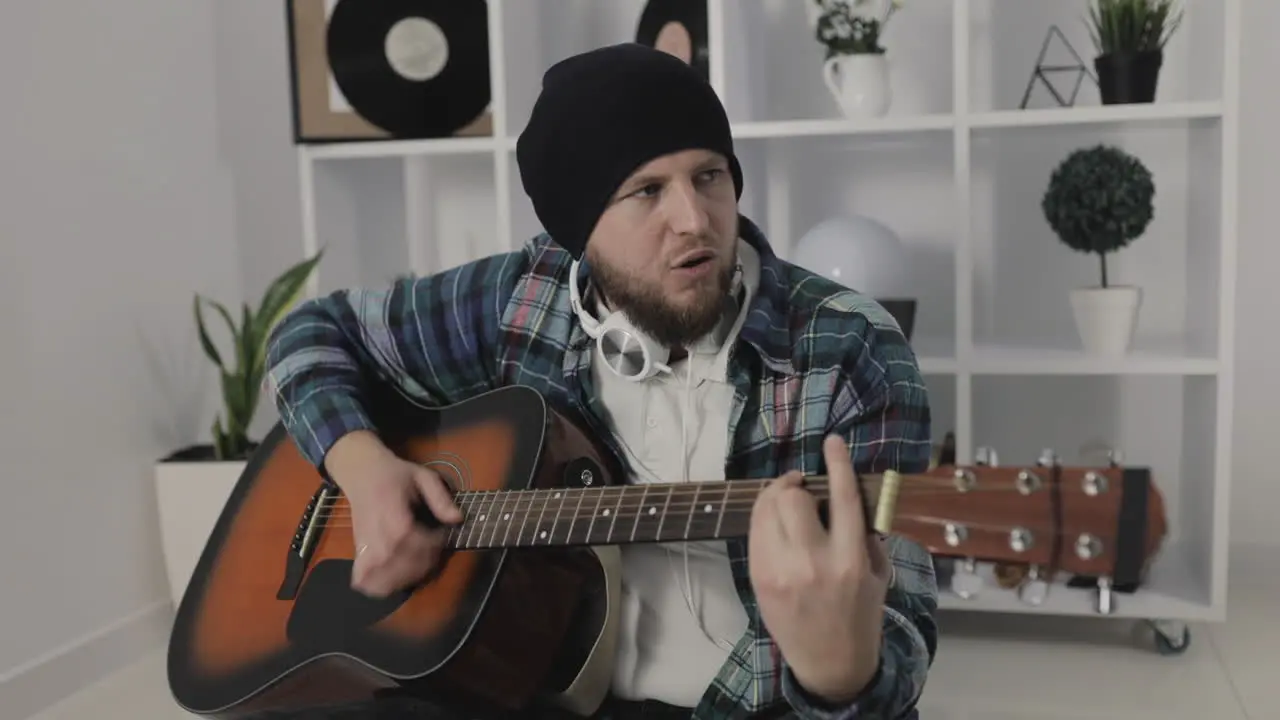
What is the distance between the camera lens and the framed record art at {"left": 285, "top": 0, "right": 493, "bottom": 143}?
2.17 meters

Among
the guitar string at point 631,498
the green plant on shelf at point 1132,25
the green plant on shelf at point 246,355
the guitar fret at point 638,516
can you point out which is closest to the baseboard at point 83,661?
the green plant on shelf at point 246,355

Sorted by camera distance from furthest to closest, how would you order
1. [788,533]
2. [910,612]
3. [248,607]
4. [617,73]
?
[248,607], [617,73], [910,612], [788,533]

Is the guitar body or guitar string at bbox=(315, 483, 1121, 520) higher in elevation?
guitar string at bbox=(315, 483, 1121, 520)

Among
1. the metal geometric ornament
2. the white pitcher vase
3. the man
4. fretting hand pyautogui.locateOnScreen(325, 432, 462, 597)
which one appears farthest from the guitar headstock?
the metal geometric ornament

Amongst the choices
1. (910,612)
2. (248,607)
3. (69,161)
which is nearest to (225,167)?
(69,161)

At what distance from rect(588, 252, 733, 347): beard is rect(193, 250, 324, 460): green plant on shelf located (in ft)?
3.61

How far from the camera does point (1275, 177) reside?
7.04 feet

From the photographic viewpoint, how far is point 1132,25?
192 cm

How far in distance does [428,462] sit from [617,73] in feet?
1.57

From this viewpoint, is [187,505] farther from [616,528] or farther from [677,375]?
[616,528]

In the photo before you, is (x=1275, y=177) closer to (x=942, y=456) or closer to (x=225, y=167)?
(x=942, y=456)

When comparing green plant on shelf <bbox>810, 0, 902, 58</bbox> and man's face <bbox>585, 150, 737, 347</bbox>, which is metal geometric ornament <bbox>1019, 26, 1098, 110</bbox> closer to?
green plant on shelf <bbox>810, 0, 902, 58</bbox>

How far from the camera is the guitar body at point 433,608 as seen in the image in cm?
114

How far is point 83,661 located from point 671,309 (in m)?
1.47
